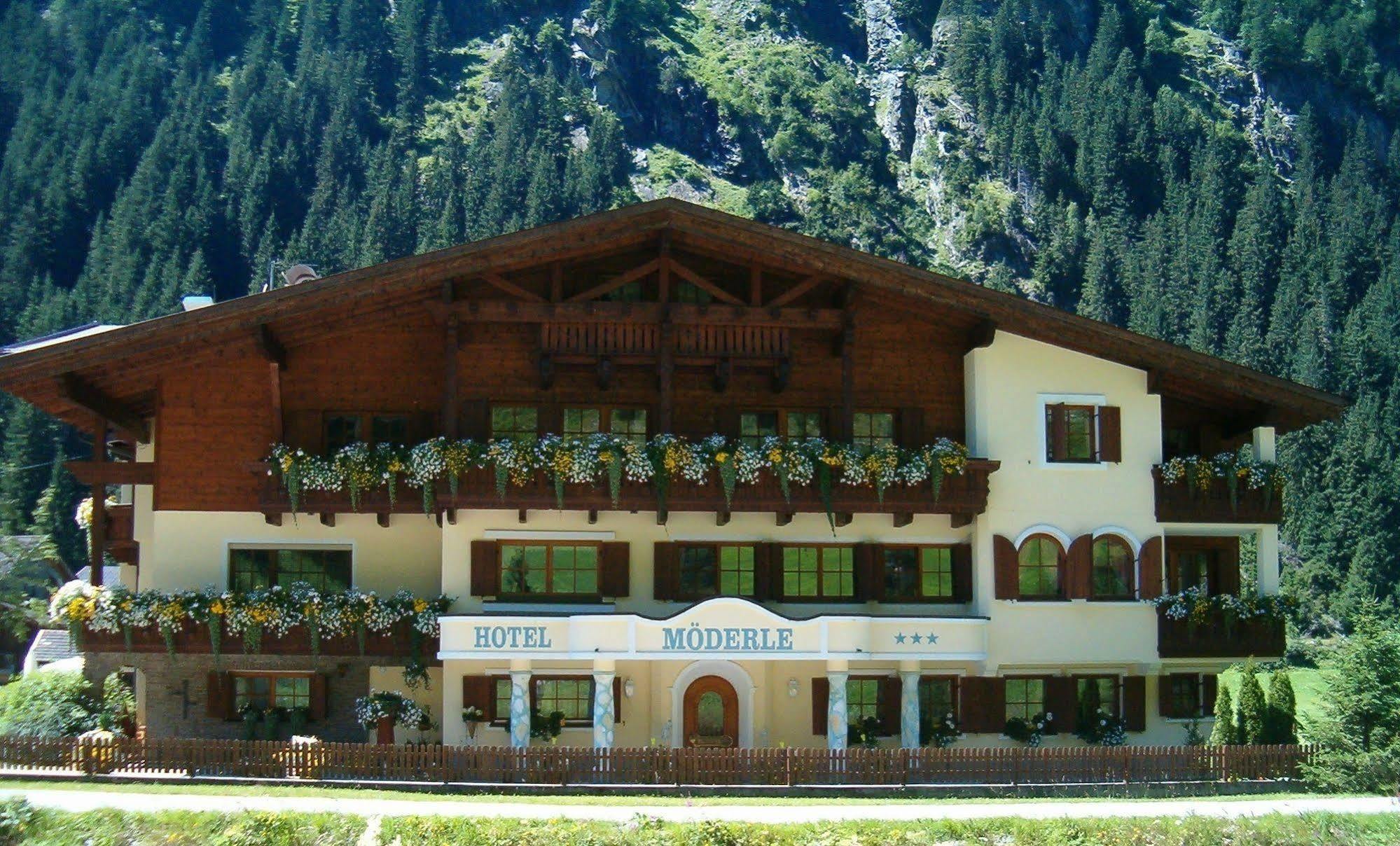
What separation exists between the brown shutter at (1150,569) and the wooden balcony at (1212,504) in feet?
1.68

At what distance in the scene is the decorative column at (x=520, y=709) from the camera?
29.4 m

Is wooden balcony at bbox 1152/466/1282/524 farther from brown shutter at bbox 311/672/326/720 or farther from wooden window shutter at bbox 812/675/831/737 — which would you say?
brown shutter at bbox 311/672/326/720

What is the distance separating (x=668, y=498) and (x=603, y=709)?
380cm

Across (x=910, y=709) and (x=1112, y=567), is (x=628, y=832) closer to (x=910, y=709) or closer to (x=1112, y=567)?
(x=910, y=709)

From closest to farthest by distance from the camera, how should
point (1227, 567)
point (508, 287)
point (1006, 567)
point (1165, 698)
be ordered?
point (508, 287)
point (1006, 567)
point (1165, 698)
point (1227, 567)

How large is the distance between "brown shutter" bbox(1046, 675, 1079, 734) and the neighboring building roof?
99.2 feet

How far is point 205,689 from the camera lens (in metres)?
30.9

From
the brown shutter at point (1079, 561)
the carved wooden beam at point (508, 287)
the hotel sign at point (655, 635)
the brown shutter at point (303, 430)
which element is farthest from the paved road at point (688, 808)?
the carved wooden beam at point (508, 287)

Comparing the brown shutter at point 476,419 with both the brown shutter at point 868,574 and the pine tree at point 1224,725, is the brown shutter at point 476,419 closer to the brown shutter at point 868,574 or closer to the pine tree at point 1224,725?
the brown shutter at point 868,574

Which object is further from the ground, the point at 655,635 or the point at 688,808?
the point at 655,635

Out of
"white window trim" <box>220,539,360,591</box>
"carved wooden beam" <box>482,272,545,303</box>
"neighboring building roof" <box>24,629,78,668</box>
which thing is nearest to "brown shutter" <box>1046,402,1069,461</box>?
"carved wooden beam" <box>482,272,545,303</box>

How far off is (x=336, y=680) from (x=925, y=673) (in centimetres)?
1068

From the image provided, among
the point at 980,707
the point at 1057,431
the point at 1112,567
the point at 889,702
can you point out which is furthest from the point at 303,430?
the point at 1112,567

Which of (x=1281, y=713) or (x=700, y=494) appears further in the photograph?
(x=1281, y=713)
